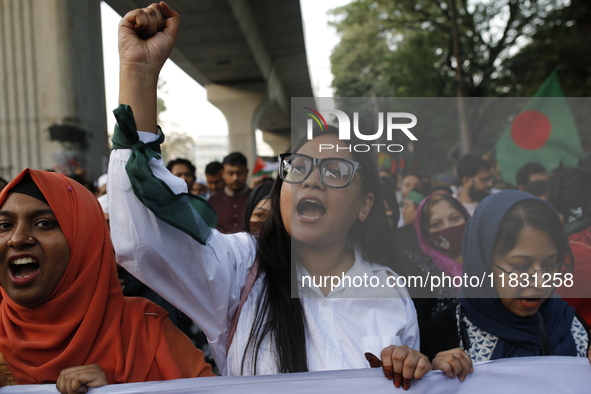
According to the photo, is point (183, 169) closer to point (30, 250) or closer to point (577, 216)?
point (30, 250)

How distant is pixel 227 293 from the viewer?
1.71m

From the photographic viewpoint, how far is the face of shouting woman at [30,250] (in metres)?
1.68

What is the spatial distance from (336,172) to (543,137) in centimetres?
136

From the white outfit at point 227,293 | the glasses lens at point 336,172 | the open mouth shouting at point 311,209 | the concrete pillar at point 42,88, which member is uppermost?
the concrete pillar at point 42,88

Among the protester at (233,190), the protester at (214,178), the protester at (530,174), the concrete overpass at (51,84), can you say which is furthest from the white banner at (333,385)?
the concrete overpass at (51,84)

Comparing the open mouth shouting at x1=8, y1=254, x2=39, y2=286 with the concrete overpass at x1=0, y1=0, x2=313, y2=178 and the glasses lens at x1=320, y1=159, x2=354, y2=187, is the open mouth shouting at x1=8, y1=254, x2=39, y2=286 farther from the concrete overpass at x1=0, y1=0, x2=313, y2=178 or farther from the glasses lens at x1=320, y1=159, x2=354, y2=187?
the concrete overpass at x1=0, y1=0, x2=313, y2=178

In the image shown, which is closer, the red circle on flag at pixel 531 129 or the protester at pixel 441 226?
the protester at pixel 441 226

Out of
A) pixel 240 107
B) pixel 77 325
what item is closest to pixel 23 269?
pixel 77 325

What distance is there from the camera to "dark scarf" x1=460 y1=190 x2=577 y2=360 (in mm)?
1857

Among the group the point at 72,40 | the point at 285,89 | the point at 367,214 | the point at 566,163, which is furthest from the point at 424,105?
the point at 285,89

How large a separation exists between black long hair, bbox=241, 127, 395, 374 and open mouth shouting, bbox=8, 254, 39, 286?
2.02 feet

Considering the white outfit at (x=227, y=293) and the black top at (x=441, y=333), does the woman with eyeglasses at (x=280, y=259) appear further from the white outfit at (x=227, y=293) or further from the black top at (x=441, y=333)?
the black top at (x=441, y=333)

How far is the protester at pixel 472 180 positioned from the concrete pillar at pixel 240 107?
16.8m

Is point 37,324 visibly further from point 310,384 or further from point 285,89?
point 285,89
